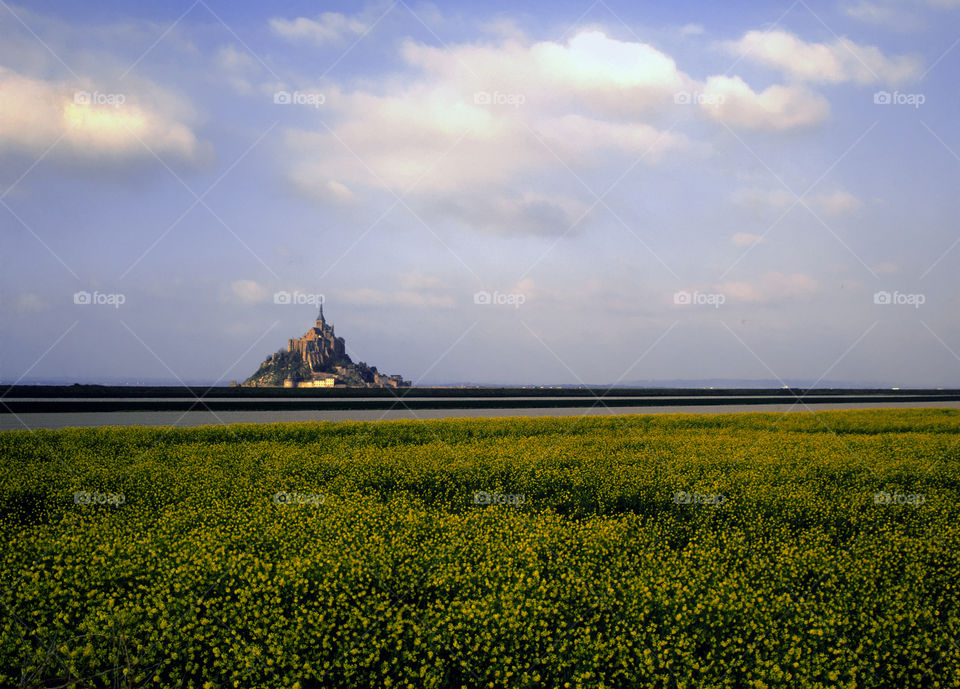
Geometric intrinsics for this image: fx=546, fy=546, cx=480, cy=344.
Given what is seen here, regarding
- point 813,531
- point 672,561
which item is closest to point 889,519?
point 813,531

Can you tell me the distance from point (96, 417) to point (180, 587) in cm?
2558

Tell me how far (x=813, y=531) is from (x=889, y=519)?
2.22 meters

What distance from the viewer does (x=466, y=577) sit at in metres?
5.75

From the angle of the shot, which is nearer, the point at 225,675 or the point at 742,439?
the point at 225,675

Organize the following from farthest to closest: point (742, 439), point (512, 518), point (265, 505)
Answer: point (742, 439) → point (265, 505) → point (512, 518)

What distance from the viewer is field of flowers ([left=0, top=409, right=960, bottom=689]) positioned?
4559 mm

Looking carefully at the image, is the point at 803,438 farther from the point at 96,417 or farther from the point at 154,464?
the point at 96,417

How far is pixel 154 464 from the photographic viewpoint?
12.2m

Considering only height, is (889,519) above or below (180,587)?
below

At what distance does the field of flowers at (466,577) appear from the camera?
179 inches

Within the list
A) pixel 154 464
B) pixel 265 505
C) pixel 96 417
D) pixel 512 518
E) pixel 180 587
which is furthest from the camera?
pixel 96 417

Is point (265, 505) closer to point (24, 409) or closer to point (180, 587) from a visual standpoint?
point (180, 587)

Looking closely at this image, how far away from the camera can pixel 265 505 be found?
879 centimetres

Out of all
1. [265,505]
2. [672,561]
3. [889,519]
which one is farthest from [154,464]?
[889,519]
